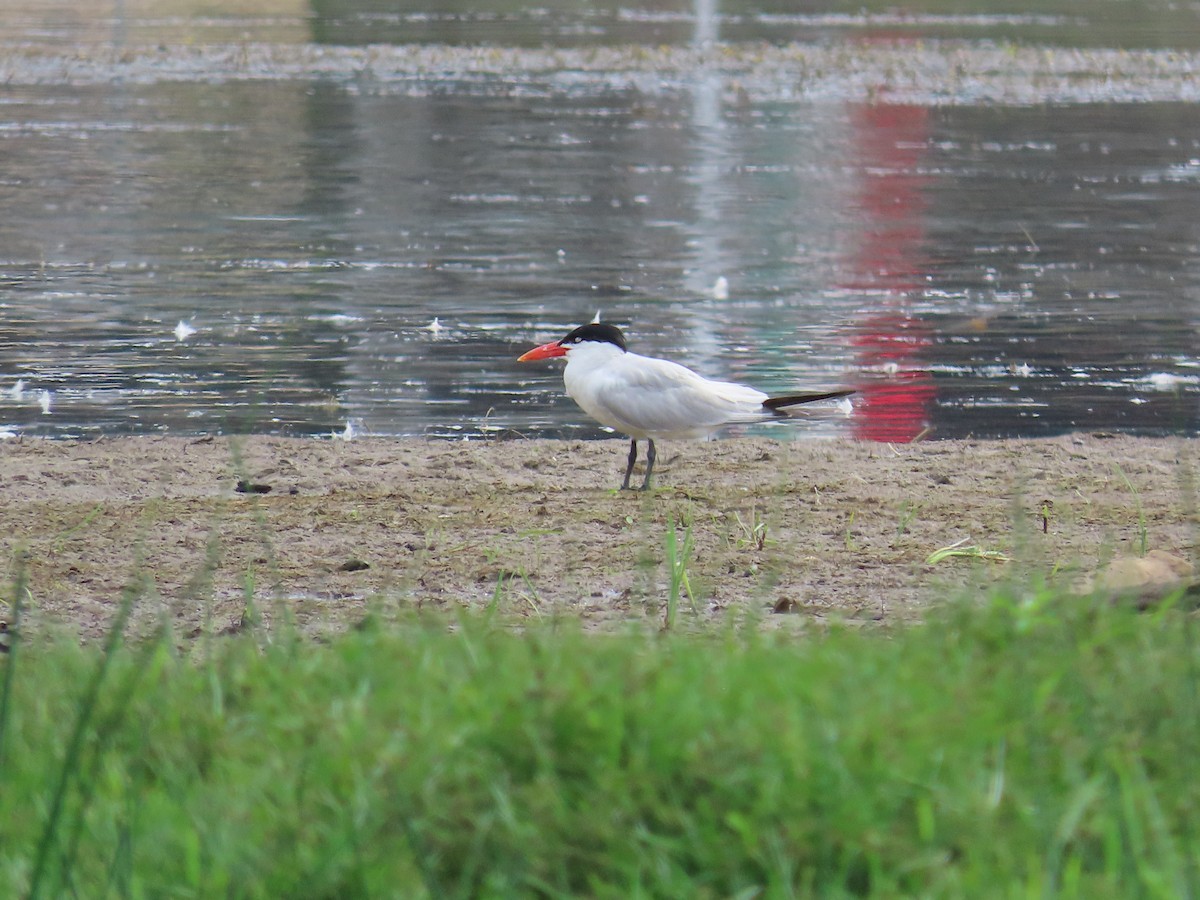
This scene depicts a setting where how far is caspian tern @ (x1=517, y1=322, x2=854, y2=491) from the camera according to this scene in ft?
22.5

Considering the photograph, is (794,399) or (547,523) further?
(794,399)

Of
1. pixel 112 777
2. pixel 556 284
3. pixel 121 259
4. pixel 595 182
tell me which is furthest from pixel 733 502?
pixel 595 182

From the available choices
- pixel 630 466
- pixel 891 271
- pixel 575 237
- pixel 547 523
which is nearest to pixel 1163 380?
pixel 891 271

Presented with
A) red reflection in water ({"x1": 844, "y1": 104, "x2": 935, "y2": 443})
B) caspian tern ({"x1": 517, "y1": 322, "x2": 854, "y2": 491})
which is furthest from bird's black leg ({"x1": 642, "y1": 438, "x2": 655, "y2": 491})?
red reflection in water ({"x1": 844, "y1": 104, "x2": 935, "y2": 443})

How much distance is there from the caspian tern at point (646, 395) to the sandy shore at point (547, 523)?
207 mm

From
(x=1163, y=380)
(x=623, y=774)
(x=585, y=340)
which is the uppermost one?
(x=585, y=340)

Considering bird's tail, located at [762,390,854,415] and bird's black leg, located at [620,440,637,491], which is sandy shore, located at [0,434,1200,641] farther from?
bird's tail, located at [762,390,854,415]

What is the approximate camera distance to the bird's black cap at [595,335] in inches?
282

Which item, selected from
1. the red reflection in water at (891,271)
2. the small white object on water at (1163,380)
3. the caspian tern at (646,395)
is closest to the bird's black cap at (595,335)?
the caspian tern at (646,395)

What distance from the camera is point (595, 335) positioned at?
23.5 feet

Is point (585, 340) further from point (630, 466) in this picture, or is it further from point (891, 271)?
point (891, 271)

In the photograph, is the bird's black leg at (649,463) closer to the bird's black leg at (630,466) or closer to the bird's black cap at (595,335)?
the bird's black leg at (630,466)

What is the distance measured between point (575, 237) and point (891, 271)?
7.78 feet

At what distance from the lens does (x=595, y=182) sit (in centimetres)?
1551
